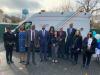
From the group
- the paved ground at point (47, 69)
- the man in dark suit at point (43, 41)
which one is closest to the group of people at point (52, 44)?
the man in dark suit at point (43, 41)

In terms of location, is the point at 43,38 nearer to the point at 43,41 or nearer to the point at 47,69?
the point at 43,41

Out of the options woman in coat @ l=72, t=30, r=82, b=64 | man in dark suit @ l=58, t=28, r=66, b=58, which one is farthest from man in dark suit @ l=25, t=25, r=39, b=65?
woman in coat @ l=72, t=30, r=82, b=64

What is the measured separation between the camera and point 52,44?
15445 millimetres

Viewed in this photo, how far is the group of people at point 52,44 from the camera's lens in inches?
567

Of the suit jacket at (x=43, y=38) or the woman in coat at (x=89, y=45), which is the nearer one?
the woman in coat at (x=89, y=45)

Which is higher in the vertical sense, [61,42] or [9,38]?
[9,38]

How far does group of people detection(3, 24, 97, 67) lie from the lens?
14406mm

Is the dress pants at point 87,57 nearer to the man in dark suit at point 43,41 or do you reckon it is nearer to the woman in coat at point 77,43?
the woman in coat at point 77,43

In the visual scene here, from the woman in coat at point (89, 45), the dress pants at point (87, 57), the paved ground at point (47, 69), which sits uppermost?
the woman in coat at point (89, 45)

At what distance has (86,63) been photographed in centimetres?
1480

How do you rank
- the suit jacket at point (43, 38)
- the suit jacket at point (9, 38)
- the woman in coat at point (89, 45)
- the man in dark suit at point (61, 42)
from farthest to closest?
the man in dark suit at point (61, 42) → the suit jacket at point (43, 38) → the suit jacket at point (9, 38) → the woman in coat at point (89, 45)

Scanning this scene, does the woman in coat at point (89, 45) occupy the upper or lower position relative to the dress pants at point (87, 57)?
upper

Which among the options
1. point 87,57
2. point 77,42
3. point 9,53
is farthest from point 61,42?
point 9,53

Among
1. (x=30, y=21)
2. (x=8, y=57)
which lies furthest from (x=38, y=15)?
(x=8, y=57)
